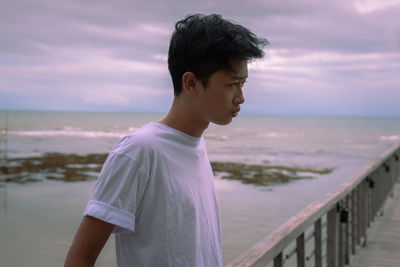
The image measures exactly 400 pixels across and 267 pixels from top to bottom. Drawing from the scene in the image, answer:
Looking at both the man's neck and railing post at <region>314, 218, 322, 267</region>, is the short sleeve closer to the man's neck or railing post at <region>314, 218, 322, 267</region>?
the man's neck

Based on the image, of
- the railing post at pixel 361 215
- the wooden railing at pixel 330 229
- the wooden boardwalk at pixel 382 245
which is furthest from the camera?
the railing post at pixel 361 215

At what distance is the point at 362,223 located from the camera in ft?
14.7

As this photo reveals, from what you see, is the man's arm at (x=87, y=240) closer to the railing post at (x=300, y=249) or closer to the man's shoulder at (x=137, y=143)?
the man's shoulder at (x=137, y=143)

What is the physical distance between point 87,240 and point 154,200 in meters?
0.15

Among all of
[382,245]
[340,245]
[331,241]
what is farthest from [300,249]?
[382,245]

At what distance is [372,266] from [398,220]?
197 cm

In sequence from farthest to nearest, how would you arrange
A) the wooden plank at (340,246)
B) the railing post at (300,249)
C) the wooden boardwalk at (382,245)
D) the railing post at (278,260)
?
the wooden boardwalk at (382,245) → the wooden plank at (340,246) → the railing post at (300,249) → the railing post at (278,260)

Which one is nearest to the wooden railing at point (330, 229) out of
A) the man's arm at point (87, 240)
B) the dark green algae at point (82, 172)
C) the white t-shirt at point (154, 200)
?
the white t-shirt at point (154, 200)

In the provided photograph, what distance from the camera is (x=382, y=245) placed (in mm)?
4469

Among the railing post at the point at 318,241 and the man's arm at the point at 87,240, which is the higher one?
the man's arm at the point at 87,240

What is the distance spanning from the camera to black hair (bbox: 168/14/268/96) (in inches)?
36.5

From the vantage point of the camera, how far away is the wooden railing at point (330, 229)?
1.71 metres

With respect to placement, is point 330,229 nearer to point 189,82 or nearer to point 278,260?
point 278,260

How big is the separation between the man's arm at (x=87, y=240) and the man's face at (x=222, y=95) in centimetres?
33
